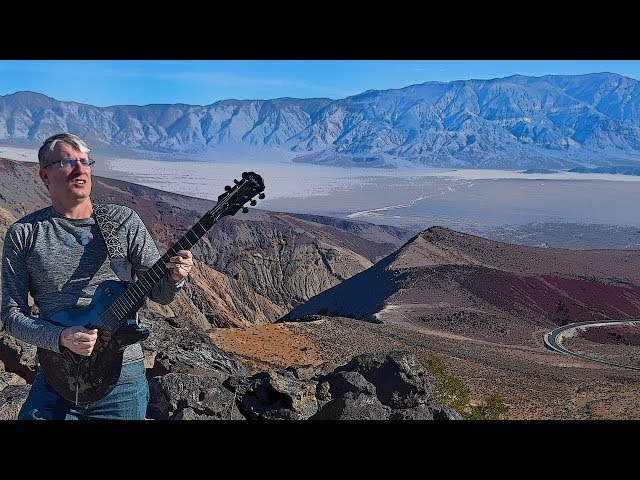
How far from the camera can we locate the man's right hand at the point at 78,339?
2881mm

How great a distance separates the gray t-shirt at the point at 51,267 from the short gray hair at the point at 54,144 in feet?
0.73

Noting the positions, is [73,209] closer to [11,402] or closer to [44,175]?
[44,175]

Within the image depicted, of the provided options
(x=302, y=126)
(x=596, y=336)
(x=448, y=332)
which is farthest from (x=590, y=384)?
(x=302, y=126)

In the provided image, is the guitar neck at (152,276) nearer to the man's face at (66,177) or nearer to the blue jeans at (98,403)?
the blue jeans at (98,403)

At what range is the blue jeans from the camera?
120 inches

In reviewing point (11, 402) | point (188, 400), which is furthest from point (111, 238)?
point (188, 400)

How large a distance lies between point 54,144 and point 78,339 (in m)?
0.84

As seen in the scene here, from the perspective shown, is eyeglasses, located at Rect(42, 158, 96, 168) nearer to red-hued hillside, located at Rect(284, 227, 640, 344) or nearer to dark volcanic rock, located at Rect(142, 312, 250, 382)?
dark volcanic rock, located at Rect(142, 312, 250, 382)

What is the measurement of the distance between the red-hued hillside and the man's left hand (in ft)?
91.0

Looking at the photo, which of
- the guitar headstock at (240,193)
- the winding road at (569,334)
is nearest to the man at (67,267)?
the guitar headstock at (240,193)

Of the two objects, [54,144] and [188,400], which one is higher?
[54,144]

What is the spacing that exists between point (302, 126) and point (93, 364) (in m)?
80.6

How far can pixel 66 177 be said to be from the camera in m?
2.96
